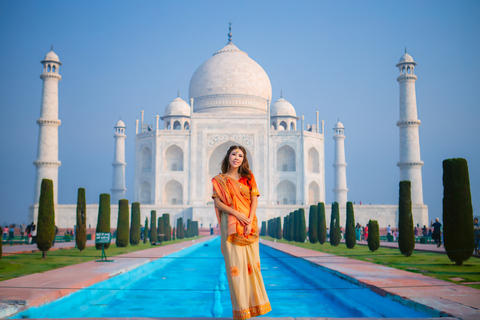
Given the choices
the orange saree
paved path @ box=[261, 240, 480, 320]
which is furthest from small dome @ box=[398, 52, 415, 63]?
the orange saree

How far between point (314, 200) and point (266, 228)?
5685 millimetres

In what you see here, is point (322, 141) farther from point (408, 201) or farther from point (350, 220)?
point (408, 201)

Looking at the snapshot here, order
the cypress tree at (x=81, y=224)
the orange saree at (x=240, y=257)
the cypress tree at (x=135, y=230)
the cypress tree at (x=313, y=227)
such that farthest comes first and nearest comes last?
the cypress tree at (x=313, y=227), the cypress tree at (x=135, y=230), the cypress tree at (x=81, y=224), the orange saree at (x=240, y=257)

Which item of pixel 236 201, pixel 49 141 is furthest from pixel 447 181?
pixel 49 141

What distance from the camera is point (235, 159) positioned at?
2658mm

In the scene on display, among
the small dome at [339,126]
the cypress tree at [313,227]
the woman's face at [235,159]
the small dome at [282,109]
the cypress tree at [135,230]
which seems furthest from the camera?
the small dome at [282,109]

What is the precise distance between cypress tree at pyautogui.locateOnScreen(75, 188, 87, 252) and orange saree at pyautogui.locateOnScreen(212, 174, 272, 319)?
7.10 m

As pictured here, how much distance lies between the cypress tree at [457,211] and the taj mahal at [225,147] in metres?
16.0

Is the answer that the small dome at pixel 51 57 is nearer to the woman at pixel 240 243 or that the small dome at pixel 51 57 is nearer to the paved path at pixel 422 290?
the paved path at pixel 422 290

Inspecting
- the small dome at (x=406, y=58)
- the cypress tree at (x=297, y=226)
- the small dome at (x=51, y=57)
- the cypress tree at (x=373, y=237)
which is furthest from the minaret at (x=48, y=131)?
the cypress tree at (x=373, y=237)

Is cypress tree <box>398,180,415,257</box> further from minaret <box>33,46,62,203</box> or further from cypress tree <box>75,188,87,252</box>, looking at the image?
minaret <box>33,46,62,203</box>

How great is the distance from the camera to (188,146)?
85.2ft

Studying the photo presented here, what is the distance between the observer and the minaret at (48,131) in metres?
21.0

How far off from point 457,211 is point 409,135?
1643 centimetres
